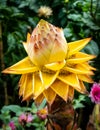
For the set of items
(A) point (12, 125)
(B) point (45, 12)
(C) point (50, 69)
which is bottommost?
(A) point (12, 125)

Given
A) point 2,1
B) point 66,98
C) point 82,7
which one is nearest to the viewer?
point 66,98

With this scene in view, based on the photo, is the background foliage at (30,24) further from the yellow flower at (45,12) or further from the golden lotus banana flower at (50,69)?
the golden lotus banana flower at (50,69)

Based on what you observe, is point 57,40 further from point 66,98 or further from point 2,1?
point 2,1

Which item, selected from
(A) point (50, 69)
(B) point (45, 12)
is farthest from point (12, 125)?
(B) point (45, 12)

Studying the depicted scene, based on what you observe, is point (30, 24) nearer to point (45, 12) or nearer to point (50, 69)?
point (45, 12)


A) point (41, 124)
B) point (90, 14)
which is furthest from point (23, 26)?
point (41, 124)

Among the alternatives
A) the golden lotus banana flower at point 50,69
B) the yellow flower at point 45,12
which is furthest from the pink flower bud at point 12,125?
the yellow flower at point 45,12
